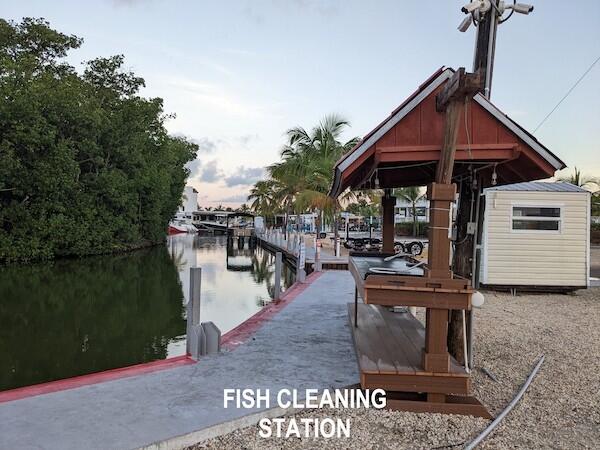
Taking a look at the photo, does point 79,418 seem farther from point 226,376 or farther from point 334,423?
point 334,423

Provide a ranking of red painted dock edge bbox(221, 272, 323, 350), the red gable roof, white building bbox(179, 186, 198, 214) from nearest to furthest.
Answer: the red gable roof < red painted dock edge bbox(221, 272, 323, 350) < white building bbox(179, 186, 198, 214)

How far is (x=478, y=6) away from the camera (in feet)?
20.1

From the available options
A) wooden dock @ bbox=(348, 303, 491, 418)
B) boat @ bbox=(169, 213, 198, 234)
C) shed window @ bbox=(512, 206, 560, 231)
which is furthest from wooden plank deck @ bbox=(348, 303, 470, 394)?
boat @ bbox=(169, 213, 198, 234)

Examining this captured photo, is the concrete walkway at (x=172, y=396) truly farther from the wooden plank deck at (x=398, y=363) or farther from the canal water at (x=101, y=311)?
the canal water at (x=101, y=311)

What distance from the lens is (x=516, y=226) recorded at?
12.4 m

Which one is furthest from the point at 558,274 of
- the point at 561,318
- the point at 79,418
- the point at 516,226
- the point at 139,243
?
the point at 139,243

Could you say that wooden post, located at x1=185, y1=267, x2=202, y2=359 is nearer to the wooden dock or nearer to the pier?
the wooden dock

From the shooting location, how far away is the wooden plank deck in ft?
14.6

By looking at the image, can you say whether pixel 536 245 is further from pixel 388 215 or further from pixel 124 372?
pixel 124 372

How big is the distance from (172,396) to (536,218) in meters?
10.5

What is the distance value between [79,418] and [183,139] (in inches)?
1844

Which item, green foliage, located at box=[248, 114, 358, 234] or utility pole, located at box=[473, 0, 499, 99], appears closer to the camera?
utility pole, located at box=[473, 0, 499, 99]

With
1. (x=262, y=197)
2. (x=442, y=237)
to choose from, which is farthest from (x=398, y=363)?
(x=262, y=197)

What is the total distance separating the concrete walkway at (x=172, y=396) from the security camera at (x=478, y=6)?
4.42m
